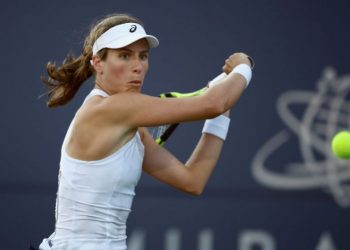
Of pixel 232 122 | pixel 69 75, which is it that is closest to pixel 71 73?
pixel 69 75

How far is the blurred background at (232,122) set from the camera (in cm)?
592

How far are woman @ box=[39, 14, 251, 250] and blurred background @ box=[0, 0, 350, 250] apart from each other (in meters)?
2.23

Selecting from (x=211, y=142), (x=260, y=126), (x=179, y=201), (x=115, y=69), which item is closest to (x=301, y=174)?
(x=260, y=126)

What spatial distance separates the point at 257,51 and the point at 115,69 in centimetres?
247

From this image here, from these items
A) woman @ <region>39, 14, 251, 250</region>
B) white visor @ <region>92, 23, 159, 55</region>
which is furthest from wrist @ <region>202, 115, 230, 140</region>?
white visor @ <region>92, 23, 159, 55</region>

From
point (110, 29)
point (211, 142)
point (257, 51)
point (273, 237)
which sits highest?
point (257, 51)

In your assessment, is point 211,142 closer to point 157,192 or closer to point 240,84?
point 240,84

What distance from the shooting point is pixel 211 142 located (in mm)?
3986

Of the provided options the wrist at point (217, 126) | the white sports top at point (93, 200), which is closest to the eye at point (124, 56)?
the white sports top at point (93, 200)

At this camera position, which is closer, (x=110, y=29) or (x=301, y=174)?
(x=110, y=29)

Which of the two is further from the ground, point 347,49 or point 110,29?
point 347,49

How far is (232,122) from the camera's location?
236 inches

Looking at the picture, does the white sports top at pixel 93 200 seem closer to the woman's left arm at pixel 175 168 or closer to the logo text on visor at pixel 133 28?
the woman's left arm at pixel 175 168

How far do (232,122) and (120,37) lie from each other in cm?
243
